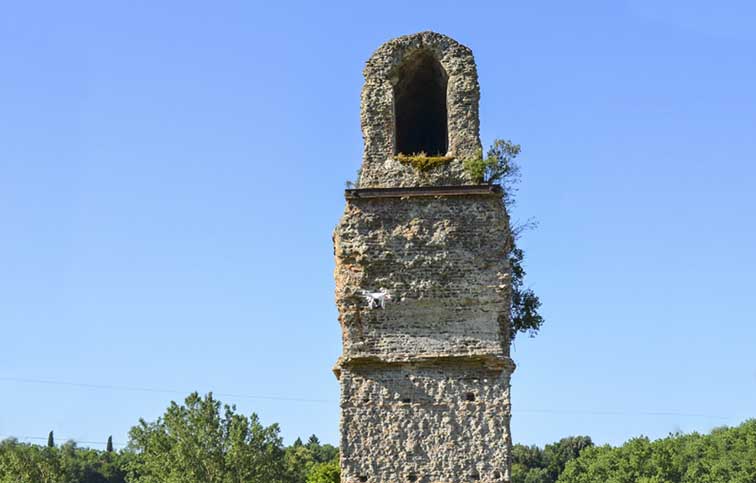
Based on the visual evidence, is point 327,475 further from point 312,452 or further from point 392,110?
point 312,452

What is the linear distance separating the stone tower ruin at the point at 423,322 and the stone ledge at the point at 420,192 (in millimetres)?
12

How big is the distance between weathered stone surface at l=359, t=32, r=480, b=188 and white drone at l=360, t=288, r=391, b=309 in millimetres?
1436

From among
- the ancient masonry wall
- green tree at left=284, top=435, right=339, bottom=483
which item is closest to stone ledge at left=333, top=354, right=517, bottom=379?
the ancient masonry wall

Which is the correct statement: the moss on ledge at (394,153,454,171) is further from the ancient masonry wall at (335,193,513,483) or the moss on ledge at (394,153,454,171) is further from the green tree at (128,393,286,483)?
the green tree at (128,393,286,483)

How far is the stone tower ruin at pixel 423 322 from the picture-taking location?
11797mm

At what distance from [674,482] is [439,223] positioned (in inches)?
1784

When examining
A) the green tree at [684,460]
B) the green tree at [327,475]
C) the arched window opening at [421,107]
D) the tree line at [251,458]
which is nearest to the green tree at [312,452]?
the tree line at [251,458]

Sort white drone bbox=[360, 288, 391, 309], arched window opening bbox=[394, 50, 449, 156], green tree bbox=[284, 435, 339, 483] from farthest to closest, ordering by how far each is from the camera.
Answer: green tree bbox=[284, 435, 339, 483] → arched window opening bbox=[394, 50, 449, 156] → white drone bbox=[360, 288, 391, 309]

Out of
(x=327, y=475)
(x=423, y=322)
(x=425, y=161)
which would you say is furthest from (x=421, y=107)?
(x=327, y=475)

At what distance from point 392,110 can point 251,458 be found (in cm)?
2295

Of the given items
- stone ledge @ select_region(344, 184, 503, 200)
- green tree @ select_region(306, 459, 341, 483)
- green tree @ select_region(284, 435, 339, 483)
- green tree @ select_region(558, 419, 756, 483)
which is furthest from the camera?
green tree @ select_region(284, 435, 339, 483)

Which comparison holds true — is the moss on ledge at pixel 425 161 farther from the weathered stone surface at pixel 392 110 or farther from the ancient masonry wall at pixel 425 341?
the ancient masonry wall at pixel 425 341

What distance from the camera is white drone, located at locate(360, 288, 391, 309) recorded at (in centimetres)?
1215

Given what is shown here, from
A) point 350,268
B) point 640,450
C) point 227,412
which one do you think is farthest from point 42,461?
point 350,268
